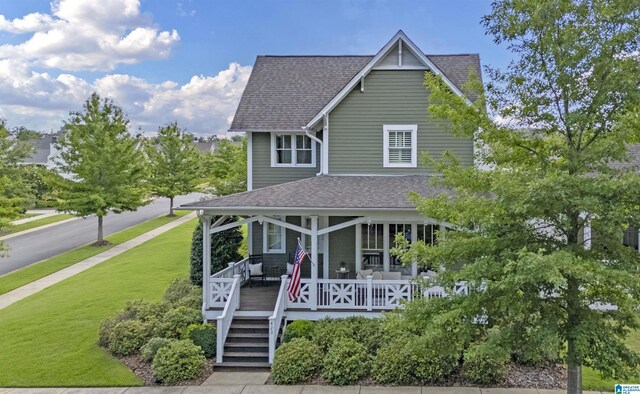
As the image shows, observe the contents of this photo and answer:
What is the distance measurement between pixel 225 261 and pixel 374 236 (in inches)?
253

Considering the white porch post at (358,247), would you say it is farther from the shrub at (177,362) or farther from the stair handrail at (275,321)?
the shrub at (177,362)

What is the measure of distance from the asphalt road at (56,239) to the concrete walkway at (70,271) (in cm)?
329

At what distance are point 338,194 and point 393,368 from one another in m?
Answer: 5.87

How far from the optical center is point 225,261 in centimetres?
1891

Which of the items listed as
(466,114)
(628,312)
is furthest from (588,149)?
(628,312)

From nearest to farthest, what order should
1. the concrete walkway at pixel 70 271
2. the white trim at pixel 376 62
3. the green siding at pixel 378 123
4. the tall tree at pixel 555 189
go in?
1. the tall tree at pixel 555 189
2. the white trim at pixel 376 62
3. the green siding at pixel 378 123
4. the concrete walkway at pixel 70 271

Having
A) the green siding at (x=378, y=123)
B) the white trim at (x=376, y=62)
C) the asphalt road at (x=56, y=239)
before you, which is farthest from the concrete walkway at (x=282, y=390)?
the asphalt road at (x=56, y=239)

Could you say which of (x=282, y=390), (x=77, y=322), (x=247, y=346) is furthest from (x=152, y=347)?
(x=77, y=322)

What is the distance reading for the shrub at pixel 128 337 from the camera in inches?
520

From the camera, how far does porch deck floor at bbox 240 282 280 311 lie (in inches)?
572

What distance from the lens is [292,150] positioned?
18891mm

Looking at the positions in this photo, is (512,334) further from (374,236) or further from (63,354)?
(63,354)

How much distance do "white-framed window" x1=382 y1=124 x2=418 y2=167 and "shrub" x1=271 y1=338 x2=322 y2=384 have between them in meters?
7.95

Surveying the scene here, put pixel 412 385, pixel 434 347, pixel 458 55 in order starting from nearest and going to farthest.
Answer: pixel 434 347
pixel 412 385
pixel 458 55
